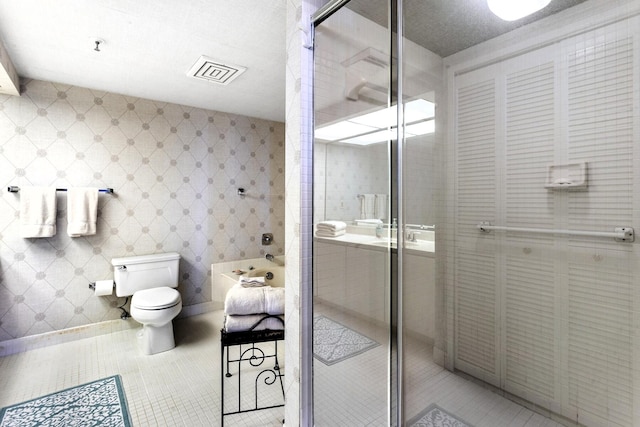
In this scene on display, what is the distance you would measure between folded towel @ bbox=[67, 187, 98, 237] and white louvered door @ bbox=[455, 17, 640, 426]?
294 centimetres

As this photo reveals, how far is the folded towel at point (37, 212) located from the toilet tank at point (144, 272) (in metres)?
0.55

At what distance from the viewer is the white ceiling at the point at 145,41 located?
1.67 m

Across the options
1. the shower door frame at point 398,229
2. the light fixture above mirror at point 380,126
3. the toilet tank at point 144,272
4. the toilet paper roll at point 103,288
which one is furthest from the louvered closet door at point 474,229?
the toilet paper roll at point 103,288

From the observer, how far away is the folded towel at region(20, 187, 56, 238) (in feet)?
8.11


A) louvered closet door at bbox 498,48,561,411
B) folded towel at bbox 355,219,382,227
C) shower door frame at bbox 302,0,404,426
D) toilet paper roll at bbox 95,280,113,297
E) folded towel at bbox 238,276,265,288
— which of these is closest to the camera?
louvered closet door at bbox 498,48,561,411

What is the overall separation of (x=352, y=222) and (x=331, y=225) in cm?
12

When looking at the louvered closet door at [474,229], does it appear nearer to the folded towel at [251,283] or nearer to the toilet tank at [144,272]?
the folded towel at [251,283]

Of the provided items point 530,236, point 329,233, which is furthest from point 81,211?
point 530,236

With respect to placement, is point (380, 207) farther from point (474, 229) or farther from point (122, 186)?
point (122, 186)

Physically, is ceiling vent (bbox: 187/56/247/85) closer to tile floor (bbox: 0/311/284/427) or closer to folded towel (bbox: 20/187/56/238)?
folded towel (bbox: 20/187/56/238)

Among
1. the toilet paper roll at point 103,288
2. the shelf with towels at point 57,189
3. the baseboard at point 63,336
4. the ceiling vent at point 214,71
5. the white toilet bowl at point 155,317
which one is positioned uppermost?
the ceiling vent at point 214,71

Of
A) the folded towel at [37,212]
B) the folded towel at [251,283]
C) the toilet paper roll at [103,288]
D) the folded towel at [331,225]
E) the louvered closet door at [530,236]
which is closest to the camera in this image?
the louvered closet door at [530,236]

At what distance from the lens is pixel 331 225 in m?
1.37

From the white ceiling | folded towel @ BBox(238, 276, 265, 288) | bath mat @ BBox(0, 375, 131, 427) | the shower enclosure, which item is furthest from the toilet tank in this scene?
the shower enclosure
